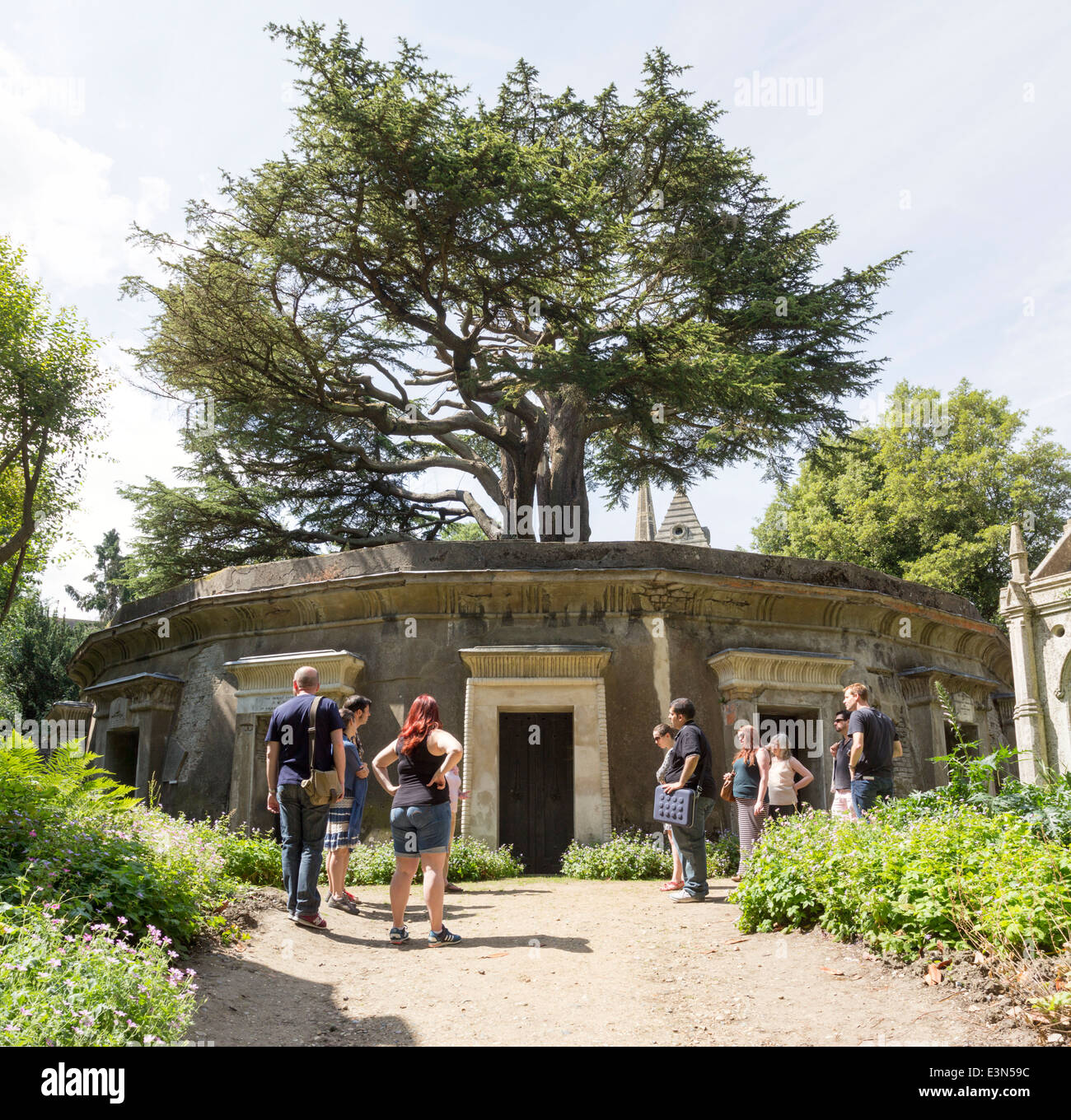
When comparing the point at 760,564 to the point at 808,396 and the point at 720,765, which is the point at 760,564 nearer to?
the point at 720,765

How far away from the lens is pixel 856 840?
6504mm

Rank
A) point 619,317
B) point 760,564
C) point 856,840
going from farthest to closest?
1. point 619,317
2. point 760,564
3. point 856,840

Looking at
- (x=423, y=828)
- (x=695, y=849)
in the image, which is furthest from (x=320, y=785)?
(x=695, y=849)

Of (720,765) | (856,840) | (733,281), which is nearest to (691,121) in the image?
(733,281)

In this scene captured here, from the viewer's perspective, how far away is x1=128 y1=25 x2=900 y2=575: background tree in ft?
43.9

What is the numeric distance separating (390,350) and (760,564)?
28.4 feet

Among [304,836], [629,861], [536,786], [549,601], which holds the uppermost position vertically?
[549,601]

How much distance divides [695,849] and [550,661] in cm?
382

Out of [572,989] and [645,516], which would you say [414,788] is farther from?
[645,516]

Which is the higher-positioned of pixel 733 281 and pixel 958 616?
pixel 733 281

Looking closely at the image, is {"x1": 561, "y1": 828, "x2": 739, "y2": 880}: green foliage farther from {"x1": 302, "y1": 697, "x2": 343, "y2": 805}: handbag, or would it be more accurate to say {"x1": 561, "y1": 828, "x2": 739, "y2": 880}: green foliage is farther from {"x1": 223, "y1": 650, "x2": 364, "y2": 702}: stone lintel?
{"x1": 302, "y1": 697, "x2": 343, "y2": 805}: handbag

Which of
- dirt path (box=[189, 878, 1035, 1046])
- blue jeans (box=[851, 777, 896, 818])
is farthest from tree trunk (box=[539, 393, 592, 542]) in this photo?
dirt path (box=[189, 878, 1035, 1046])

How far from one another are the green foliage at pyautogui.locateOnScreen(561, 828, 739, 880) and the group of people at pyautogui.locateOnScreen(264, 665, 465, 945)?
Answer: 3.95 metres

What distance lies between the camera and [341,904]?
8070 mm
